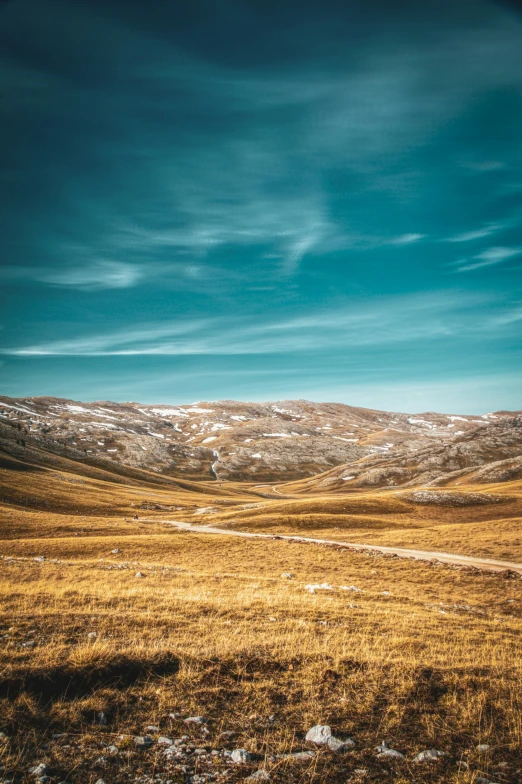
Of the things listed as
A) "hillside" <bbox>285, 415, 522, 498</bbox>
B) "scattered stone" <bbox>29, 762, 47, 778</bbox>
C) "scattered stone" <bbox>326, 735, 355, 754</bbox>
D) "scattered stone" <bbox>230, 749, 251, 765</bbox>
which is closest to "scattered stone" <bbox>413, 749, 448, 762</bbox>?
"scattered stone" <bbox>326, 735, 355, 754</bbox>

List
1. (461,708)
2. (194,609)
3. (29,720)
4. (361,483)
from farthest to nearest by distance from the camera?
1. (361,483)
2. (194,609)
3. (461,708)
4. (29,720)

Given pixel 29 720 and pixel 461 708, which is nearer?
pixel 29 720

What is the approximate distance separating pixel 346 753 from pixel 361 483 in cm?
17552

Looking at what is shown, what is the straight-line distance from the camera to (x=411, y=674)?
9.46 meters

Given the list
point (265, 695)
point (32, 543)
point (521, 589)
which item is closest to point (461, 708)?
point (265, 695)

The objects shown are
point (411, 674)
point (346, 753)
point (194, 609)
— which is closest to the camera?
point (346, 753)

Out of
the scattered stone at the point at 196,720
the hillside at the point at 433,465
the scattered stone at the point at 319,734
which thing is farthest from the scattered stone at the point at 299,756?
the hillside at the point at 433,465

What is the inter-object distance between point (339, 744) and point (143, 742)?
341 cm

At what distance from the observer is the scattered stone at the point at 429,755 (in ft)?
21.1

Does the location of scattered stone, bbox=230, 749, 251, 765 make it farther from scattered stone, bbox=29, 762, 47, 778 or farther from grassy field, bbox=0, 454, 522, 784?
scattered stone, bbox=29, 762, 47, 778

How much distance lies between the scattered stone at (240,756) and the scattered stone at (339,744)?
1482mm

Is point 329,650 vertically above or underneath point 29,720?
underneath

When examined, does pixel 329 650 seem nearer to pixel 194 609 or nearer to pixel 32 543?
pixel 194 609

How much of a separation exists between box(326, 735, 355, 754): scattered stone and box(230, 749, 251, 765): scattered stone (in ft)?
4.86
